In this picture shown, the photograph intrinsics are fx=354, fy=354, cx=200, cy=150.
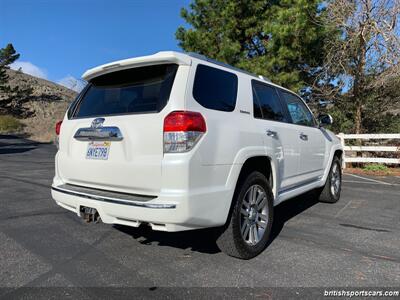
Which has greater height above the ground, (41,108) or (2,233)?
(41,108)

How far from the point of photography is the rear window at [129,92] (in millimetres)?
3154

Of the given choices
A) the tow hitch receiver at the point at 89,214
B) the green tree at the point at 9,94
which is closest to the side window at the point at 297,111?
the tow hitch receiver at the point at 89,214

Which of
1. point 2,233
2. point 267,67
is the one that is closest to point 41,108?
point 267,67

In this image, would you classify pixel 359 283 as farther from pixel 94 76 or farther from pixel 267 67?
pixel 267 67

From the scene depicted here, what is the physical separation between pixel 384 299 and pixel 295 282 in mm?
689

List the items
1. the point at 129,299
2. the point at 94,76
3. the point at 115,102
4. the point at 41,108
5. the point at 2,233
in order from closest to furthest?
the point at 129,299, the point at 115,102, the point at 94,76, the point at 2,233, the point at 41,108

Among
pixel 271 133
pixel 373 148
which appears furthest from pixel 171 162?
pixel 373 148

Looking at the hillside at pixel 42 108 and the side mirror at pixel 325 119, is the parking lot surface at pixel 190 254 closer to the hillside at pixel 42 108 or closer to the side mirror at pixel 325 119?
the side mirror at pixel 325 119

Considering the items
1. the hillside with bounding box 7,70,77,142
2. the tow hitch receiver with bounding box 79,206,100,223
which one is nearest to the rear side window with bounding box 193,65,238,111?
the tow hitch receiver with bounding box 79,206,100,223

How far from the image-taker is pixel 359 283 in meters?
3.07

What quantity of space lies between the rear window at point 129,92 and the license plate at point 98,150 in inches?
12.6

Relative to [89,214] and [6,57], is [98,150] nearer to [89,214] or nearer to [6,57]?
[89,214]

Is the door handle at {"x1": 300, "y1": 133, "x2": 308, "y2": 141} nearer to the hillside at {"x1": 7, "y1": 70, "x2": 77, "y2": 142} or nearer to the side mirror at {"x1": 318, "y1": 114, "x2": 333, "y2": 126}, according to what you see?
the side mirror at {"x1": 318, "y1": 114, "x2": 333, "y2": 126}

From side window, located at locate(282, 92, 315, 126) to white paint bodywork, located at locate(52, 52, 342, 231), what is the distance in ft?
4.25
